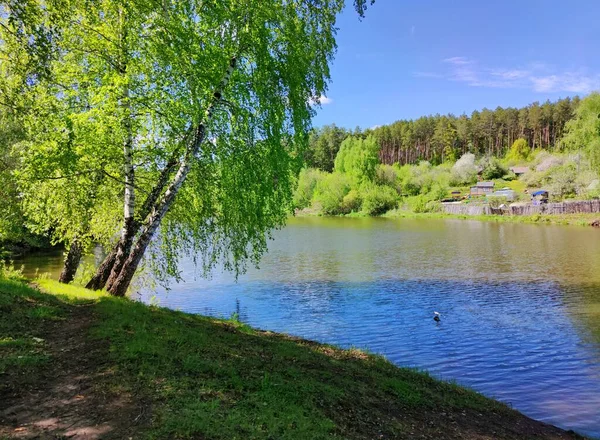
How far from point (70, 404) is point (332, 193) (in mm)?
113582

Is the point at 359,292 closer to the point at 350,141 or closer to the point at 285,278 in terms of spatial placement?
the point at 285,278

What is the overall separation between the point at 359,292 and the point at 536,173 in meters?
107

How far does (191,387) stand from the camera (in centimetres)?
711

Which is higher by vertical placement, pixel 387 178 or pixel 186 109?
pixel 387 178

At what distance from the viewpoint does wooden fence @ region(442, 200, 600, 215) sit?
7803 cm

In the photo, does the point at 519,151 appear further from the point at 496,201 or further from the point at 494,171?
the point at 496,201

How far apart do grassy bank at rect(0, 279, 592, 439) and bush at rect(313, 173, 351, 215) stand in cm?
10519

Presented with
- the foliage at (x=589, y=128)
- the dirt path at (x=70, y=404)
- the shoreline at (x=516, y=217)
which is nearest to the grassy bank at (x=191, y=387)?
the dirt path at (x=70, y=404)

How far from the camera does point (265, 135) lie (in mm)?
13820

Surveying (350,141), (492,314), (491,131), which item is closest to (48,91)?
(492,314)

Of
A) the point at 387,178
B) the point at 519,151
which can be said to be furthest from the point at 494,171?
the point at 387,178

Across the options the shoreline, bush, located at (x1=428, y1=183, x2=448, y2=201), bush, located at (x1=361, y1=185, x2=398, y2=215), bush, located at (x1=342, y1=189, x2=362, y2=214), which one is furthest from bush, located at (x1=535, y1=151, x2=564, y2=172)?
bush, located at (x1=342, y1=189, x2=362, y2=214)

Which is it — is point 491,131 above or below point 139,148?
above

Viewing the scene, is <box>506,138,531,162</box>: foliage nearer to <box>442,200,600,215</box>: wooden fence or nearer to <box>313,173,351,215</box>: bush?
<box>442,200,600,215</box>: wooden fence
